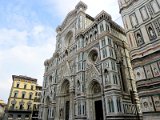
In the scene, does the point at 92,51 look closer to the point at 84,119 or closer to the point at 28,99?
the point at 84,119

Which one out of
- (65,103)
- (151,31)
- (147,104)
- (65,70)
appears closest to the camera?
(147,104)

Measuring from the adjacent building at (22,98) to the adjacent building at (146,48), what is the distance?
3594 cm

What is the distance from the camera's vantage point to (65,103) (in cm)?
2134

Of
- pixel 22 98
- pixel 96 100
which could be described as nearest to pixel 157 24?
pixel 96 100

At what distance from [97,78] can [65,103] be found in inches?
344

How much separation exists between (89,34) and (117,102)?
11.1m

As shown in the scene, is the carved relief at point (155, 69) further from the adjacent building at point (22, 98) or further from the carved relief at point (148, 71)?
the adjacent building at point (22, 98)

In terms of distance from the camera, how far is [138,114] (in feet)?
44.8

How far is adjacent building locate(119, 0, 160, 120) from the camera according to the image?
9.19 metres

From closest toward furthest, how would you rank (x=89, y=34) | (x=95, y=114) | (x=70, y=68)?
1. (x=95, y=114)
2. (x=89, y=34)
3. (x=70, y=68)

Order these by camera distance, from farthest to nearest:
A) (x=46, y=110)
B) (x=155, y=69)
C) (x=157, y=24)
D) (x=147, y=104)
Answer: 1. (x=46, y=110)
2. (x=157, y=24)
3. (x=155, y=69)
4. (x=147, y=104)

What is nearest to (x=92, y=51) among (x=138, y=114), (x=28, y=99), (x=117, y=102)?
(x=117, y=102)

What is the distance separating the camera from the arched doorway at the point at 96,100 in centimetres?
1502

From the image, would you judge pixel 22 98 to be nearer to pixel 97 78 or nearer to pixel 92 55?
pixel 92 55
